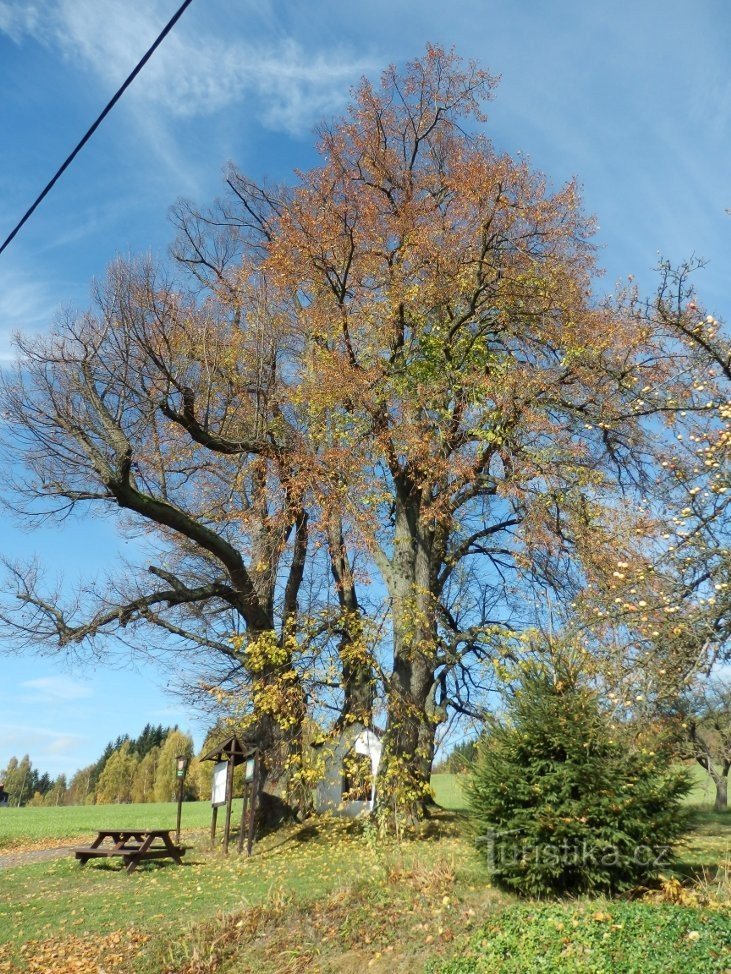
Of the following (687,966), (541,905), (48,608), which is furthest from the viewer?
(48,608)

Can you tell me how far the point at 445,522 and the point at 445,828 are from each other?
6066 mm

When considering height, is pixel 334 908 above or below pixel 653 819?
below

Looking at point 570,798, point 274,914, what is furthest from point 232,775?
point 570,798

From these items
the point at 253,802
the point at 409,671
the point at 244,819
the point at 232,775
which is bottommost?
the point at 244,819

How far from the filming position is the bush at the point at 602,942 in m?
5.65

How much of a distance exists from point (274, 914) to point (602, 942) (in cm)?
376

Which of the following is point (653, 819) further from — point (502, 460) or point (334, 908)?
point (502, 460)

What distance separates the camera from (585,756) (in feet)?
25.8

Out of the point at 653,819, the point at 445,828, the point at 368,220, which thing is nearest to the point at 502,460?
the point at 368,220

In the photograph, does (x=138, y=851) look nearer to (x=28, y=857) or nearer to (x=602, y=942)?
(x=28, y=857)

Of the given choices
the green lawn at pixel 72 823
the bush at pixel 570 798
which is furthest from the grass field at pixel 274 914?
the green lawn at pixel 72 823

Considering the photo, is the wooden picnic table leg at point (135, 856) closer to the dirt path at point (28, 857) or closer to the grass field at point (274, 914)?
the grass field at point (274, 914)

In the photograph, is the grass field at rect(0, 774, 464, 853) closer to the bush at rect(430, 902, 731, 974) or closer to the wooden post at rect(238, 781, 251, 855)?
the wooden post at rect(238, 781, 251, 855)

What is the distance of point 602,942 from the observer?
599 cm
